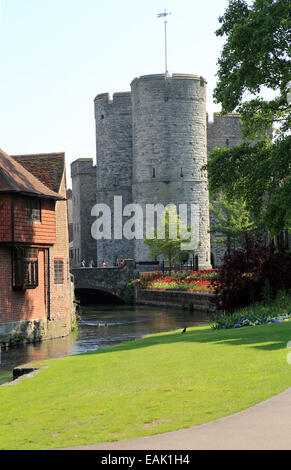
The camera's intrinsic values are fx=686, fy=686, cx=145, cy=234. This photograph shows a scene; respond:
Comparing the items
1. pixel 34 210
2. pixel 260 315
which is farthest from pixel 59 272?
pixel 260 315

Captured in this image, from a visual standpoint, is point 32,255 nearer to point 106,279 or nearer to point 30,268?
point 30,268

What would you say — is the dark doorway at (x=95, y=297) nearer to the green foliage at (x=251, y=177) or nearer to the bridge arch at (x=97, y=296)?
the bridge arch at (x=97, y=296)

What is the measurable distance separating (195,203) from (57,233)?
40693mm

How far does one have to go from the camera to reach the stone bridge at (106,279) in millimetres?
61000

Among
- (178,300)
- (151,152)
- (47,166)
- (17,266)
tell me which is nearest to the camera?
(17,266)

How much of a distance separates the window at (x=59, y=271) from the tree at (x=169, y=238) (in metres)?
32.4

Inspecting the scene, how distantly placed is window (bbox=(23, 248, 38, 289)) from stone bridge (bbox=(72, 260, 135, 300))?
1192 inches

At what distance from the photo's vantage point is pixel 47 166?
3462 centimetres

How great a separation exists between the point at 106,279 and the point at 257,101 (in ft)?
119

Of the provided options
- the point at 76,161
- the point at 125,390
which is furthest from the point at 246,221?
the point at 125,390

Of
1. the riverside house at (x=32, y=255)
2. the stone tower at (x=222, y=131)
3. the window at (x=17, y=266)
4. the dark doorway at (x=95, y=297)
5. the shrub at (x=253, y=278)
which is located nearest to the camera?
the shrub at (x=253, y=278)

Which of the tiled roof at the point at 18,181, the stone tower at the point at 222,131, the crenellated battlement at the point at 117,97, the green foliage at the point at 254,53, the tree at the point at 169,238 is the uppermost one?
the crenellated battlement at the point at 117,97

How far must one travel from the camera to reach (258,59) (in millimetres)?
24656

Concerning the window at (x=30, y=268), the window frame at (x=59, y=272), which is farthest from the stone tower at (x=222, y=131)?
the window at (x=30, y=268)
